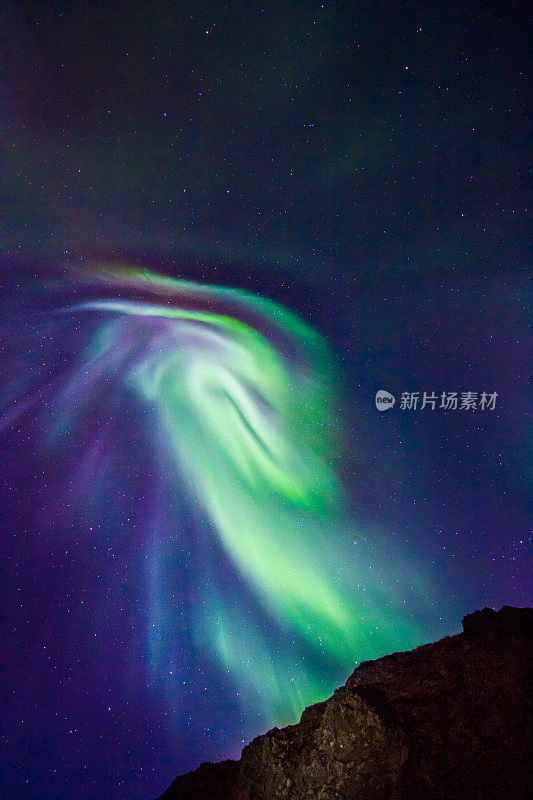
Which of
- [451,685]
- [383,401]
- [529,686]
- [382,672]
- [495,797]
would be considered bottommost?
[495,797]

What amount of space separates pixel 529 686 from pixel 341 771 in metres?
4.35

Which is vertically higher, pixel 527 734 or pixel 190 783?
pixel 190 783

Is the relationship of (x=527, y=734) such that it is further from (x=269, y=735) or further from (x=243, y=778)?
(x=243, y=778)

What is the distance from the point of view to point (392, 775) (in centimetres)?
853

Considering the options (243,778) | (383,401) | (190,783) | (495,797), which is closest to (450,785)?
(495,797)

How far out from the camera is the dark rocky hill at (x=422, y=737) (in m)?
8.27

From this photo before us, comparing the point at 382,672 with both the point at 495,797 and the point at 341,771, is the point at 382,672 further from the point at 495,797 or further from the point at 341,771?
the point at 495,797

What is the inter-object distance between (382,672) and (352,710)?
254 centimetres

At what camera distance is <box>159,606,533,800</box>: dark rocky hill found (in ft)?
27.1

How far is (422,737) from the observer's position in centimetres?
898

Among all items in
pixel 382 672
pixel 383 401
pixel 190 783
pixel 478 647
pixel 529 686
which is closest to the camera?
pixel 529 686

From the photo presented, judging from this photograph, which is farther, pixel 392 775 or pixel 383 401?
pixel 383 401

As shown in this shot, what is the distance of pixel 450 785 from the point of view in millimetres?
8156

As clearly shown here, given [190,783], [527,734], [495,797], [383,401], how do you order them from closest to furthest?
[495,797] < [527,734] < [383,401] < [190,783]
